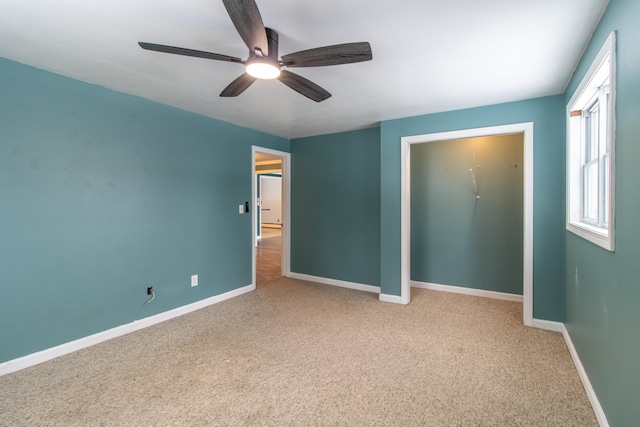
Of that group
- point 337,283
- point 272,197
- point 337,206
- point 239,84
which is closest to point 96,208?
point 239,84

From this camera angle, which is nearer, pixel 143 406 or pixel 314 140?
pixel 143 406

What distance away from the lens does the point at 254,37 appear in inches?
59.9

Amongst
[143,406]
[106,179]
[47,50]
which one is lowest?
[143,406]

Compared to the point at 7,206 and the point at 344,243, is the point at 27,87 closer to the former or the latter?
the point at 7,206

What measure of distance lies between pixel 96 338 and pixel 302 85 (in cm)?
281

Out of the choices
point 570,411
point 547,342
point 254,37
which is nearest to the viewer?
point 254,37

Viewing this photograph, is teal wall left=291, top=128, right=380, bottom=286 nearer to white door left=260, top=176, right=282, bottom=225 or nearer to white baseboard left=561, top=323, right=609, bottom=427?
white baseboard left=561, top=323, right=609, bottom=427

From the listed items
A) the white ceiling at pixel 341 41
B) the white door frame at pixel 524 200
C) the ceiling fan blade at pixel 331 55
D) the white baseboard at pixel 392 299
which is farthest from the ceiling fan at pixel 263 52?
the white baseboard at pixel 392 299

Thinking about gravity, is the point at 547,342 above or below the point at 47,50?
below

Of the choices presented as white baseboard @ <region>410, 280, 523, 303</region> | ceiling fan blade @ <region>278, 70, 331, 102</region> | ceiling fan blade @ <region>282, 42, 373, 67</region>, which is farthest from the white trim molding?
ceiling fan blade @ <region>278, 70, 331, 102</region>

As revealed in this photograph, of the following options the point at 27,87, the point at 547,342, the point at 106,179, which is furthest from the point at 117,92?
the point at 547,342

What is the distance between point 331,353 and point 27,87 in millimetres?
3159

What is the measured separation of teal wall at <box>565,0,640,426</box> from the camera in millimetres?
1269

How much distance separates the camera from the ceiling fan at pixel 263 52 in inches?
53.6
